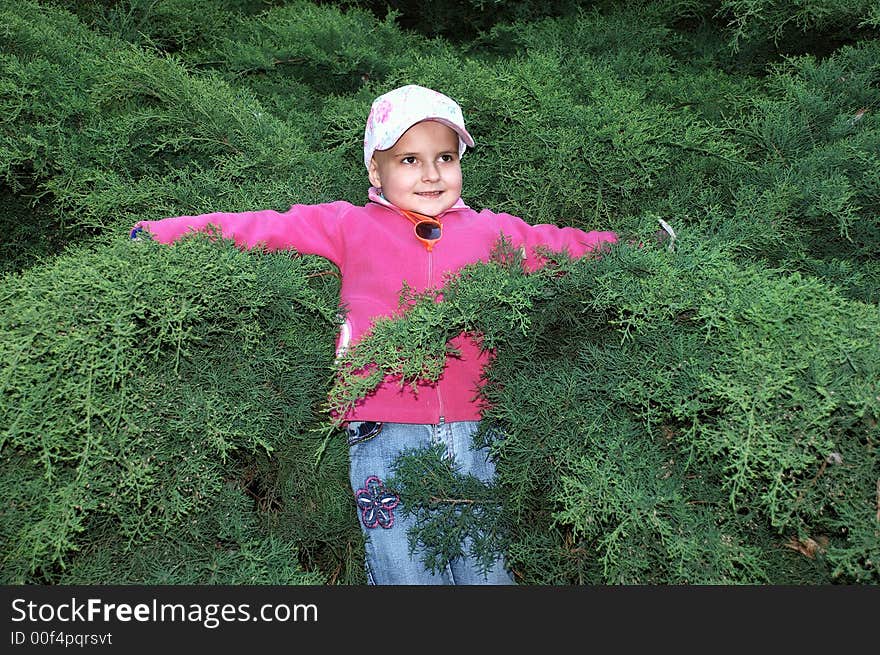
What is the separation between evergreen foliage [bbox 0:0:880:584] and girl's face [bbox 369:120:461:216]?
0.25 metres

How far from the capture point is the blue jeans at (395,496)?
157 cm

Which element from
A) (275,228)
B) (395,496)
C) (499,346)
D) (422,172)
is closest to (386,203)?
(422,172)

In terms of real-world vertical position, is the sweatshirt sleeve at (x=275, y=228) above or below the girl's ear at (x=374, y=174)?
below

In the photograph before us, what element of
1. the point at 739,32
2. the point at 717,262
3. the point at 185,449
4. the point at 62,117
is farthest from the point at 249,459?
the point at 739,32

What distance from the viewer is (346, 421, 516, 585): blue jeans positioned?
157 centimetres

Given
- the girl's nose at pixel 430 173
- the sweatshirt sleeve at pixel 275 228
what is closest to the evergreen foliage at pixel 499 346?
the sweatshirt sleeve at pixel 275 228

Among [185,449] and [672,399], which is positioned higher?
[672,399]

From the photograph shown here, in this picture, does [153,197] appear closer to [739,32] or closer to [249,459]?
[249,459]

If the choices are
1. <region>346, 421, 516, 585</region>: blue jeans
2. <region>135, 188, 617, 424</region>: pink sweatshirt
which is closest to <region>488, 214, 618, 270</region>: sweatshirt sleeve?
<region>135, 188, 617, 424</region>: pink sweatshirt

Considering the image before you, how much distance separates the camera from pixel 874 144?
6.04 feet

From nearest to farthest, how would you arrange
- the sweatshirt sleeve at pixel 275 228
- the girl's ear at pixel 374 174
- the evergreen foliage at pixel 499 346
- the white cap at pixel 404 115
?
the evergreen foliage at pixel 499 346
the sweatshirt sleeve at pixel 275 228
the white cap at pixel 404 115
the girl's ear at pixel 374 174

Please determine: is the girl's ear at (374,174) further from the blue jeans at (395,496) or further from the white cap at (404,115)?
the blue jeans at (395,496)

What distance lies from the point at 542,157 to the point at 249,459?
100 cm

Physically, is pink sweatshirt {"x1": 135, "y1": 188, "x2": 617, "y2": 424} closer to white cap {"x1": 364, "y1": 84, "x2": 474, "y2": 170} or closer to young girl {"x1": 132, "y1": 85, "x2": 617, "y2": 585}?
young girl {"x1": 132, "y1": 85, "x2": 617, "y2": 585}
